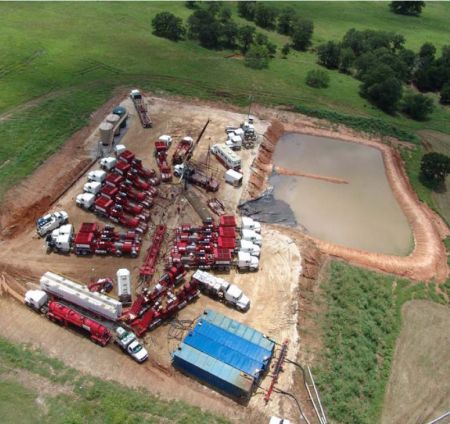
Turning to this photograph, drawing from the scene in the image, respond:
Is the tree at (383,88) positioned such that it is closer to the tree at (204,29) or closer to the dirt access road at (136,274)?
the dirt access road at (136,274)

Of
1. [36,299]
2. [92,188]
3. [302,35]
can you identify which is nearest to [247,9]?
[302,35]

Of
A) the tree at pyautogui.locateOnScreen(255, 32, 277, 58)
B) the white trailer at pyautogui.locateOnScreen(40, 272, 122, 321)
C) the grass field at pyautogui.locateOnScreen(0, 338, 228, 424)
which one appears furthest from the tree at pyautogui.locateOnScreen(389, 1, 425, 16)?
the grass field at pyautogui.locateOnScreen(0, 338, 228, 424)

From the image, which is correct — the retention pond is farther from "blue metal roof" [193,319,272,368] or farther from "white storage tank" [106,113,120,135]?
"white storage tank" [106,113,120,135]

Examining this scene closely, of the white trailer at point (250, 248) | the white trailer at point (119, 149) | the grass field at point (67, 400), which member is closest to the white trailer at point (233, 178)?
the white trailer at point (250, 248)

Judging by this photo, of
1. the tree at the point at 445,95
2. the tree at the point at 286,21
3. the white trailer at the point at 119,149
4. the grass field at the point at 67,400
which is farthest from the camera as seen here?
the tree at the point at 286,21

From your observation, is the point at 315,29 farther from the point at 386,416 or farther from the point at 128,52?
the point at 386,416

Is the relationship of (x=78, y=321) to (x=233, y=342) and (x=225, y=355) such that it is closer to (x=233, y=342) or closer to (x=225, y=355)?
(x=225, y=355)

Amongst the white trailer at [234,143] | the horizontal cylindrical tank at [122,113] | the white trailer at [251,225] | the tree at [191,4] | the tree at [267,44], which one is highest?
the tree at [191,4]
